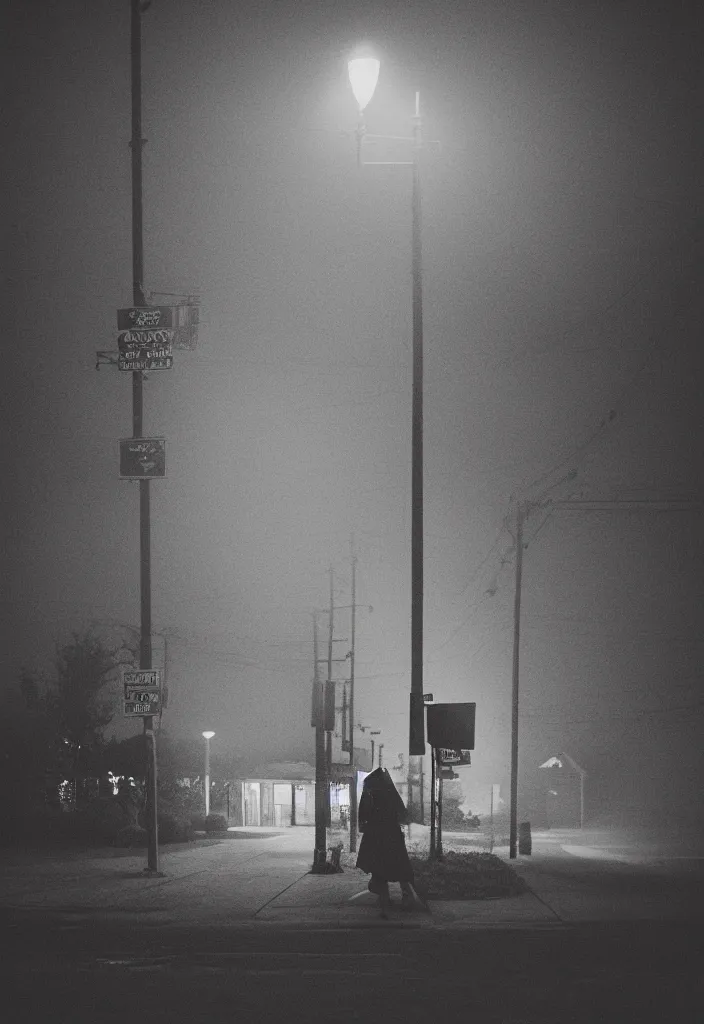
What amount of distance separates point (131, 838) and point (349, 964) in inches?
1078

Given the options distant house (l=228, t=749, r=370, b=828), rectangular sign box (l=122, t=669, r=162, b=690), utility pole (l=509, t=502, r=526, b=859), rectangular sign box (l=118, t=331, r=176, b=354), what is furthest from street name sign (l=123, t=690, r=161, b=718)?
distant house (l=228, t=749, r=370, b=828)

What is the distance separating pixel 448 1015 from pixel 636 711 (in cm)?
7835

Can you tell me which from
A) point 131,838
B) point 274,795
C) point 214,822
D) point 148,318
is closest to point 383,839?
point 148,318

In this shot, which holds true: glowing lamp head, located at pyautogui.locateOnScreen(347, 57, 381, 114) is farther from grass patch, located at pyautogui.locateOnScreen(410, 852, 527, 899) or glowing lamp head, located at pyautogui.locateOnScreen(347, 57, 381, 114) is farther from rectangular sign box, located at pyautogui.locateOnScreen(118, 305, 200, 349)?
grass patch, located at pyautogui.locateOnScreen(410, 852, 527, 899)

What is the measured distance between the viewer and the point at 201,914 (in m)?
16.2

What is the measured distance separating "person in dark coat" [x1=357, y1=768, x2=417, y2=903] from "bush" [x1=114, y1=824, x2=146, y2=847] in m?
22.5

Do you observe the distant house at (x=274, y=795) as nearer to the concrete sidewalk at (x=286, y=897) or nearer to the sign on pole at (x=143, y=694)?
the concrete sidewalk at (x=286, y=897)

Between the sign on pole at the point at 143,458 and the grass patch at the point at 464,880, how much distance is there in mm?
8515

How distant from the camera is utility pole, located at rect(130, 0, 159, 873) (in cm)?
2330

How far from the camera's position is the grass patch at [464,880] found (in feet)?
60.7

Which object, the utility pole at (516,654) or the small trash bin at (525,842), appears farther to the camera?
the utility pole at (516,654)

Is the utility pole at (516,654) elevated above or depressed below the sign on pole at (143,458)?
below

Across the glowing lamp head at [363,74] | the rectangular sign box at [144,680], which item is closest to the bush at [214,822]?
the rectangular sign box at [144,680]

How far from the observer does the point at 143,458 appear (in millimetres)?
22781
